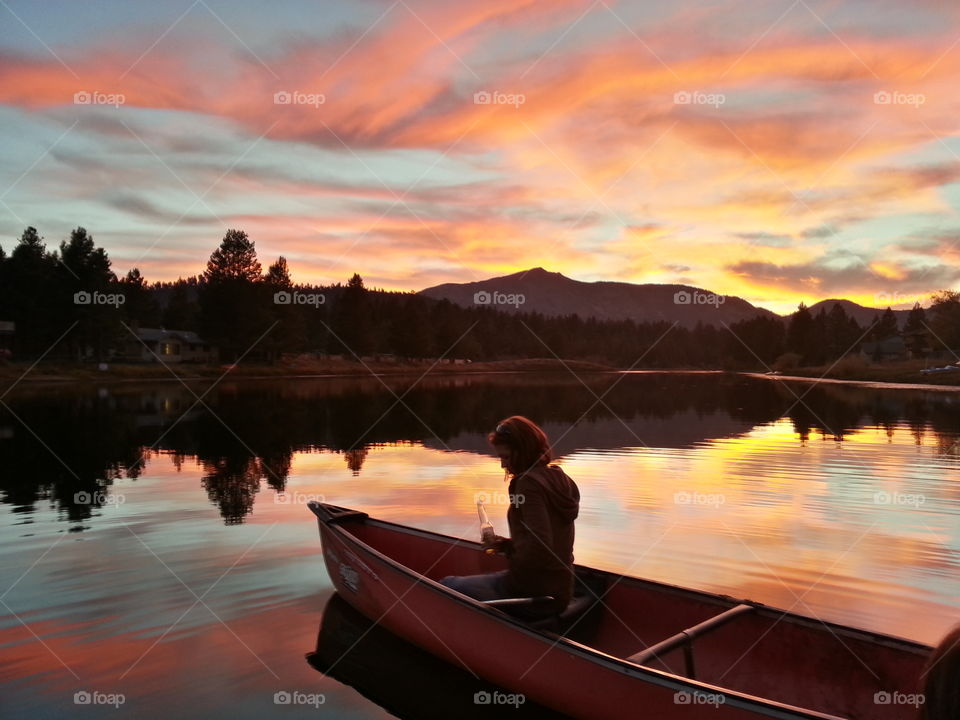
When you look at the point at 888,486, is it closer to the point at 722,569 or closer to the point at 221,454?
the point at 722,569

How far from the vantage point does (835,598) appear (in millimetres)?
9664

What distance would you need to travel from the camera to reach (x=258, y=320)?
80250mm

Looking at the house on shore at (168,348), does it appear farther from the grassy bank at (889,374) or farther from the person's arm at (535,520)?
the person's arm at (535,520)

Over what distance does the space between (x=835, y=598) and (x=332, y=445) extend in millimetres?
18838

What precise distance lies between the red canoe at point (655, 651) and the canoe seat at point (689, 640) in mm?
11

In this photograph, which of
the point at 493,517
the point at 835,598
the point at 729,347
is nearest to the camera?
the point at 835,598

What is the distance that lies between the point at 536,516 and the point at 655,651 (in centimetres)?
150

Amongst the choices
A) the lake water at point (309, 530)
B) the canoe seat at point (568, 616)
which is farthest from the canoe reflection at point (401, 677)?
the canoe seat at point (568, 616)

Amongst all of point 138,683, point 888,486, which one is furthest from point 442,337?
point 138,683

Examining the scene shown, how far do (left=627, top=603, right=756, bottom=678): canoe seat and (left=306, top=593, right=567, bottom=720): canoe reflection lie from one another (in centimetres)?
108

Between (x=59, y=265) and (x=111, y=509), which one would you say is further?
(x=59, y=265)

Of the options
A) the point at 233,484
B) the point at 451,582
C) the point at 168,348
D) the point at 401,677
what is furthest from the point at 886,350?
the point at 401,677

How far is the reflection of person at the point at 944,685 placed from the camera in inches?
62.8

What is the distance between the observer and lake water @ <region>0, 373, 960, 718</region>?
24.1 feet
